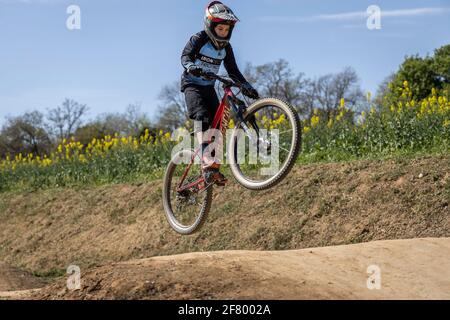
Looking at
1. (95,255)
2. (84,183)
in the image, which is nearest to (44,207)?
(84,183)

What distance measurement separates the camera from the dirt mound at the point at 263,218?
444 inches

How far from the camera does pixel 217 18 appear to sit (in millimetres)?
7762

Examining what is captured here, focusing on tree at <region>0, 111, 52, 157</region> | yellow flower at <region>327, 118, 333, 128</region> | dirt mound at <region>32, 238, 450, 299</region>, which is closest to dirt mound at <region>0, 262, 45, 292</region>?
dirt mound at <region>32, 238, 450, 299</region>

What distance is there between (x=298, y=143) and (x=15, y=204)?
13.9m

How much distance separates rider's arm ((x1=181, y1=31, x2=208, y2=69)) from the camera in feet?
26.6

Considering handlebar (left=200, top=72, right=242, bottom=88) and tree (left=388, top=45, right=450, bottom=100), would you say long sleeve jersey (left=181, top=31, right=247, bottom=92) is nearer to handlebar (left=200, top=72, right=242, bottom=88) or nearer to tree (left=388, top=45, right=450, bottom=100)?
handlebar (left=200, top=72, right=242, bottom=88)

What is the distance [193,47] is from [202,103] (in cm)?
65

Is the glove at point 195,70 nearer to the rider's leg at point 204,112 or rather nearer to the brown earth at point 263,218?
the rider's leg at point 204,112

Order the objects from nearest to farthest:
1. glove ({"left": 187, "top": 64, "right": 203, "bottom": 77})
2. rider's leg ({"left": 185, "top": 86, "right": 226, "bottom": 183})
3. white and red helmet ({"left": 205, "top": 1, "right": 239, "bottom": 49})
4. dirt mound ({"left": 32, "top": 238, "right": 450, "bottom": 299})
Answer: dirt mound ({"left": 32, "top": 238, "right": 450, "bottom": 299})
white and red helmet ({"left": 205, "top": 1, "right": 239, "bottom": 49})
glove ({"left": 187, "top": 64, "right": 203, "bottom": 77})
rider's leg ({"left": 185, "top": 86, "right": 226, "bottom": 183})

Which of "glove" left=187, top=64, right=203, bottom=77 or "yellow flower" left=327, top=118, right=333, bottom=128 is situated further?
"yellow flower" left=327, top=118, right=333, bottom=128

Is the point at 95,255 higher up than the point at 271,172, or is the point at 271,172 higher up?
the point at 271,172

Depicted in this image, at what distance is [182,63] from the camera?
8.12 m

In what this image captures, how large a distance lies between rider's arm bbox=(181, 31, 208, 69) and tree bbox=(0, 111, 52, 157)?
33665 millimetres
